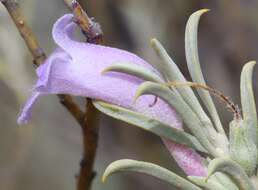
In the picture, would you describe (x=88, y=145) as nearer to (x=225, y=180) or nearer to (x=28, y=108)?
(x=28, y=108)

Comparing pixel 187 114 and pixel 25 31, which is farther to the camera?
pixel 25 31

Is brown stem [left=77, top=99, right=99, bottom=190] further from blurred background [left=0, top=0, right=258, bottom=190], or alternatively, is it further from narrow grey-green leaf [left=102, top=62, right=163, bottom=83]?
blurred background [left=0, top=0, right=258, bottom=190]

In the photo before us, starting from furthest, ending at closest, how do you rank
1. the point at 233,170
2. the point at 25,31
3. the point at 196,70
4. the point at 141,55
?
the point at 141,55
the point at 25,31
the point at 196,70
the point at 233,170

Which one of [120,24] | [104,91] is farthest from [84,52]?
[120,24]

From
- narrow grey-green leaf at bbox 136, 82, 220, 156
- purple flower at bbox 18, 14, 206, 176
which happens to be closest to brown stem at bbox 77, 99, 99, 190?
purple flower at bbox 18, 14, 206, 176

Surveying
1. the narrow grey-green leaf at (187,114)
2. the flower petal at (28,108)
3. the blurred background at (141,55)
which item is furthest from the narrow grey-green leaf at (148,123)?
the blurred background at (141,55)

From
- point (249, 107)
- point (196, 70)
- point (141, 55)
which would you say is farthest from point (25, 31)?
point (141, 55)

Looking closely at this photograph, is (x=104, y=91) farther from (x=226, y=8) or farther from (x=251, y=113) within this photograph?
(x=226, y=8)
